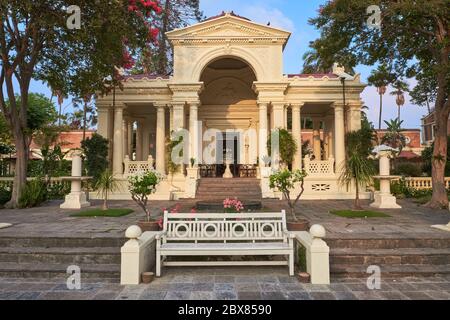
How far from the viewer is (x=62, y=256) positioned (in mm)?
5535

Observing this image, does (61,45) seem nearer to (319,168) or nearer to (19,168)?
(19,168)

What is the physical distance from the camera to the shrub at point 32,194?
38.8 ft

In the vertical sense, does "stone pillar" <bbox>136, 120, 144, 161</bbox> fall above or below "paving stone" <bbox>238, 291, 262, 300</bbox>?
above

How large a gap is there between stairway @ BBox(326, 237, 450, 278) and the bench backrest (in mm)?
1076

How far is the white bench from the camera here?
16.3ft

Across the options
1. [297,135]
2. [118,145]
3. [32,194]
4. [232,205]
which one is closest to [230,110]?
[297,135]

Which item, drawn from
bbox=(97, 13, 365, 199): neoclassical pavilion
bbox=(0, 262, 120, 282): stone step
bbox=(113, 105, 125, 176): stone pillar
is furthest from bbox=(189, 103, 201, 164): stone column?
bbox=(0, 262, 120, 282): stone step

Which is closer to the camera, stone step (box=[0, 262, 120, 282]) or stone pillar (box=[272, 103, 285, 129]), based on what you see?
stone step (box=[0, 262, 120, 282])

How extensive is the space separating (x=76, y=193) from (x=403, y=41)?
13189mm

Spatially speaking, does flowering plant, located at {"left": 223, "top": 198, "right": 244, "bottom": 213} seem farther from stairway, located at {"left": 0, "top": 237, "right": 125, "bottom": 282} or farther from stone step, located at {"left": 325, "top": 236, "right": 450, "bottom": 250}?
stairway, located at {"left": 0, "top": 237, "right": 125, "bottom": 282}
